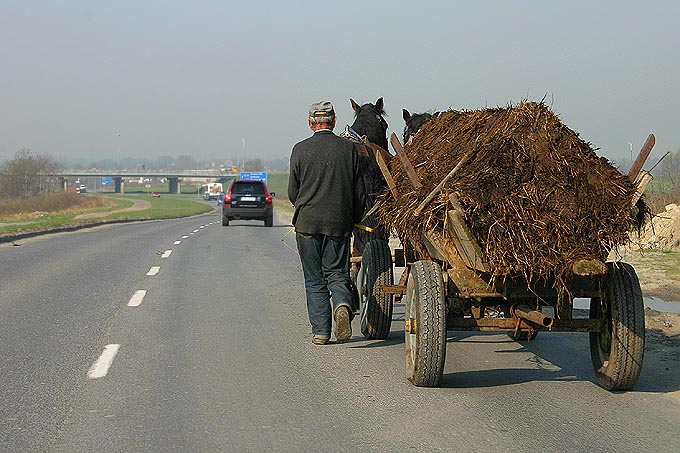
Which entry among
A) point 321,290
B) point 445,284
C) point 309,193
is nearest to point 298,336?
point 321,290

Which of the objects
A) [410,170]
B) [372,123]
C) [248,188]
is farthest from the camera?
[248,188]

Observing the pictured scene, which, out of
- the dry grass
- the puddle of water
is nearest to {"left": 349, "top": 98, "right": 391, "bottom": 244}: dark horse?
the puddle of water

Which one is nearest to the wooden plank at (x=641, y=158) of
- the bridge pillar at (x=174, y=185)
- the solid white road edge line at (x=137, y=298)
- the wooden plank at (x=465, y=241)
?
the wooden plank at (x=465, y=241)

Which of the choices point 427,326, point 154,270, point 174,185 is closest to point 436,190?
point 427,326

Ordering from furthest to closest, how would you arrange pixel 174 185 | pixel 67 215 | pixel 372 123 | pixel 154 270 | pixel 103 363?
pixel 174 185, pixel 67 215, pixel 154 270, pixel 372 123, pixel 103 363

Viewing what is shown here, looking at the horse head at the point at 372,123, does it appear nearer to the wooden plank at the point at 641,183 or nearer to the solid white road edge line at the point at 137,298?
the solid white road edge line at the point at 137,298

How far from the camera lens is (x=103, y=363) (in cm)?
685

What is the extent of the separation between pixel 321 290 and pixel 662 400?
307cm

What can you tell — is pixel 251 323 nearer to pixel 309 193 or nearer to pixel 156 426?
pixel 309 193

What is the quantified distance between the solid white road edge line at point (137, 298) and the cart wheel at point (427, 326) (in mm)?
5165

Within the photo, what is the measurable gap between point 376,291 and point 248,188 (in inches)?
1002

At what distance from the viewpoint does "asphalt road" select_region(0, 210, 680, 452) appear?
482 cm

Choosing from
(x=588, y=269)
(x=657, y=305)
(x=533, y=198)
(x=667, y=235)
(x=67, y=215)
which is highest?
(x=533, y=198)

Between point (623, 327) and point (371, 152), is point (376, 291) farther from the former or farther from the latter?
point (623, 327)
